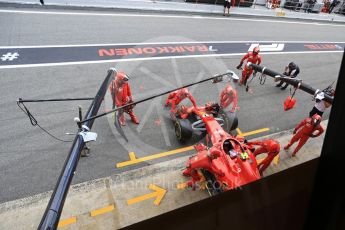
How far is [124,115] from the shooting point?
28.3ft

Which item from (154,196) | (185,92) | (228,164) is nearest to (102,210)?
(154,196)

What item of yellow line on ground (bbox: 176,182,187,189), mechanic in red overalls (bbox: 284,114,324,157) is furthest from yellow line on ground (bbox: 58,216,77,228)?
mechanic in red overalls (bbox: 284,114,324,157)

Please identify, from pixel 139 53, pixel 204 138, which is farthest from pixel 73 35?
pixel 204 138

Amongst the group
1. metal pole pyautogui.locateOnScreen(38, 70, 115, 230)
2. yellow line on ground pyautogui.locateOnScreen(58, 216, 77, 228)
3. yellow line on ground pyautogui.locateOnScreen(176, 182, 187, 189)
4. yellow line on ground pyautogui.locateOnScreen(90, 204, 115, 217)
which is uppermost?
metal pole pyautogui.locateOnScreen(38, 70, 115, 230)

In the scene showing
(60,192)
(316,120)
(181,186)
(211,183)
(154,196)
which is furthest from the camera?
(316,120)

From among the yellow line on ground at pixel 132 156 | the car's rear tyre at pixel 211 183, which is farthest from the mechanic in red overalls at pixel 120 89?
the car's rear tyre at pixel 211 183

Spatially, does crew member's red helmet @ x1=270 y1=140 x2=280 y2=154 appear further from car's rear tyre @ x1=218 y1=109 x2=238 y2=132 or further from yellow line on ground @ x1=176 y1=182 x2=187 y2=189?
yellow line on ground @ x1=176 y1=182 x2=187 y2=189

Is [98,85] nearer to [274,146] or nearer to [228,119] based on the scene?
[228,119]

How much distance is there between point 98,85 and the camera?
10094mm

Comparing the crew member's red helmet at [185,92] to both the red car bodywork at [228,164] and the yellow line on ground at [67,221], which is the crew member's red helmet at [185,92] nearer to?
the red car bodywork at [228,164]

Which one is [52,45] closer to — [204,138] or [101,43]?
[101,43]

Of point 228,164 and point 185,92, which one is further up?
point 185,92

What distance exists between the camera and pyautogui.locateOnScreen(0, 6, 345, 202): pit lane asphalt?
680cm

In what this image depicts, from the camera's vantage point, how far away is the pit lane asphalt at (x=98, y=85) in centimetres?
680
